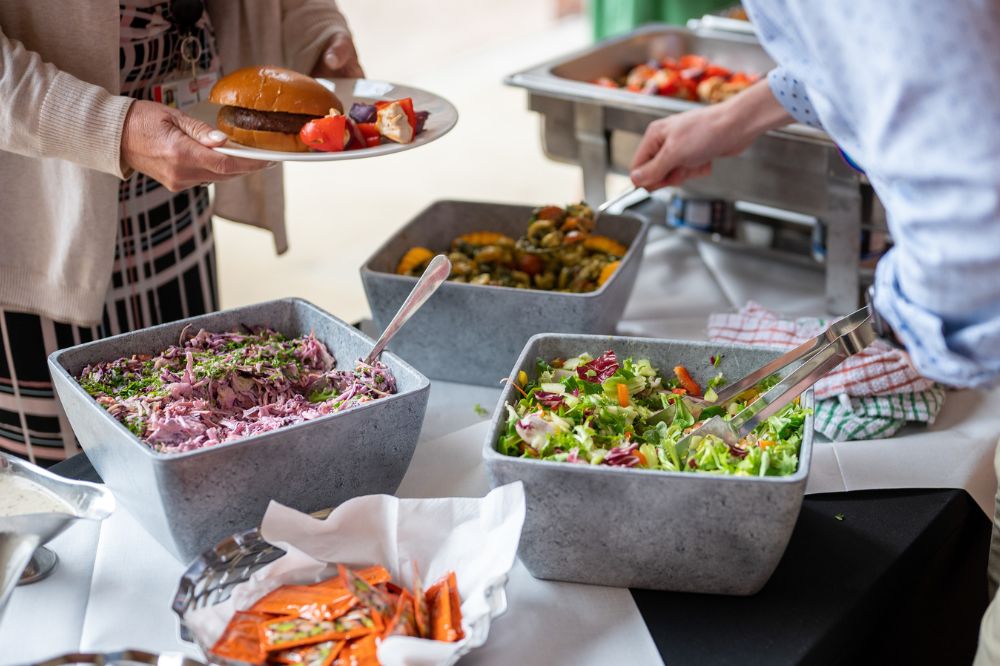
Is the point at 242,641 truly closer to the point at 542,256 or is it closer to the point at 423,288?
the point at 423,288

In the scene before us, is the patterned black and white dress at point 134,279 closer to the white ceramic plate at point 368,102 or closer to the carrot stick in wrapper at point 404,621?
the white ceramic plate at point 368,102

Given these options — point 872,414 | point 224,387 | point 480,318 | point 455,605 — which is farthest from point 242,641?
point 872,414

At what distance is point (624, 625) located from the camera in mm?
789

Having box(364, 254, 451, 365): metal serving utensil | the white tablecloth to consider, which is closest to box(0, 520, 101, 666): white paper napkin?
the white tablecloth

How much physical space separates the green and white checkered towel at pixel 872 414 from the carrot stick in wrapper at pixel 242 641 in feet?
2.01

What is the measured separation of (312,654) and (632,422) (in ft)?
1.12

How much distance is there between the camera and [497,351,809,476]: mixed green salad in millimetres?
801

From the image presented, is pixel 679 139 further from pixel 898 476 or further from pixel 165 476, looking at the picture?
pixel 165 476

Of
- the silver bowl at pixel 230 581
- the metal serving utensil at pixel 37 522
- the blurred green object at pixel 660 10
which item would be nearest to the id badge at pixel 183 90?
the metal serving utensil at pixel 37 522

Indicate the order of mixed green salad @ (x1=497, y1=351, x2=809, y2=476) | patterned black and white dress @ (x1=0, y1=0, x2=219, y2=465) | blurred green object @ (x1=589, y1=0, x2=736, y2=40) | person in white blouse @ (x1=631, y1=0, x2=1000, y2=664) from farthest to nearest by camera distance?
1. blurred green object @ (x1=589, y1=0, x2=736, y2=40)
2. patterned black and white dress @ (x1=0, y1=0, x2=219, y2=465)
3. mixed green salad @ (x1=497, y1=351, x2=809, y2=476)
4. person in white blouse @ (x1=631, y1=0, x2=1000, y2=664)

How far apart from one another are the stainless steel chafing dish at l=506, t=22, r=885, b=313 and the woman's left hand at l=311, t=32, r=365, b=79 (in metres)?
0.30

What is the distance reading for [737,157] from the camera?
142cm

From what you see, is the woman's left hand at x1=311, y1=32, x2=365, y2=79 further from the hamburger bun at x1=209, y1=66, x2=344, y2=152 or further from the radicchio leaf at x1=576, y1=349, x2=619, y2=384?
the radicchio leaf at x1=576, y1=349, x2=619, y2=384

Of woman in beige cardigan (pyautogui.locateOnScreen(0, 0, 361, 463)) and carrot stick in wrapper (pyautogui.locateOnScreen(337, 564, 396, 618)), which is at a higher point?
woman in beige cardigan (pyautogui.locateOnScreen(0, 0, 361, 463))
